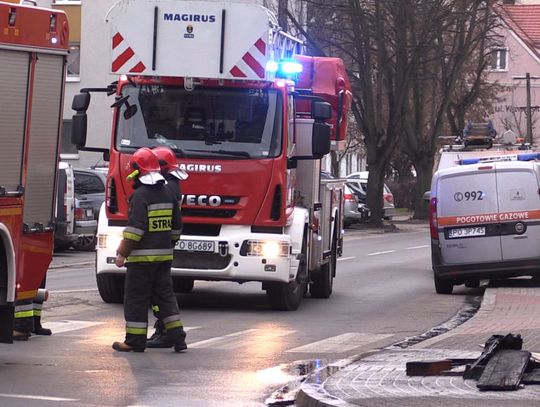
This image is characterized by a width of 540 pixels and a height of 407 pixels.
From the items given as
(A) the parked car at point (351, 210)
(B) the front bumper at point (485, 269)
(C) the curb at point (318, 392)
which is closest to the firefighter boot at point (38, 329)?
(C) the curb at point (318, 392)

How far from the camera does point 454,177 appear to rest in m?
20.2

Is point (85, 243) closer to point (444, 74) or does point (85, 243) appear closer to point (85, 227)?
point (85, 227)

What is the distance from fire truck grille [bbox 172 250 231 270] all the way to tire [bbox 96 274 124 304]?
1.07m

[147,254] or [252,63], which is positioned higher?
[252,63]

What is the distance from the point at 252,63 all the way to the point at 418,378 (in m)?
6.80

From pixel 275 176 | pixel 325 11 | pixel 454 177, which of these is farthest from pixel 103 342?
pixel 325 11

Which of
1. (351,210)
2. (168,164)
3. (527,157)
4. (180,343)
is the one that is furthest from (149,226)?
(351,210)

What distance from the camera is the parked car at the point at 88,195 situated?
92.4 feet

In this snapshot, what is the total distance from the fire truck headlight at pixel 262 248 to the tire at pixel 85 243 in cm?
1289

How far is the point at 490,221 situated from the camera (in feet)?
65.7

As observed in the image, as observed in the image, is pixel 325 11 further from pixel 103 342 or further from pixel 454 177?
pixel 103 342

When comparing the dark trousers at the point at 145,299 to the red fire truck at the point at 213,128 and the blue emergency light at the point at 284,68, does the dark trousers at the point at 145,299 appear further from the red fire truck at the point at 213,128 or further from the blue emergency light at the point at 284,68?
the blue emergency light at the point at 284,68

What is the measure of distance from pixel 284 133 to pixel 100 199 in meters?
13.2

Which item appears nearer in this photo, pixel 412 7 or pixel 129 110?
pixel 129 110
